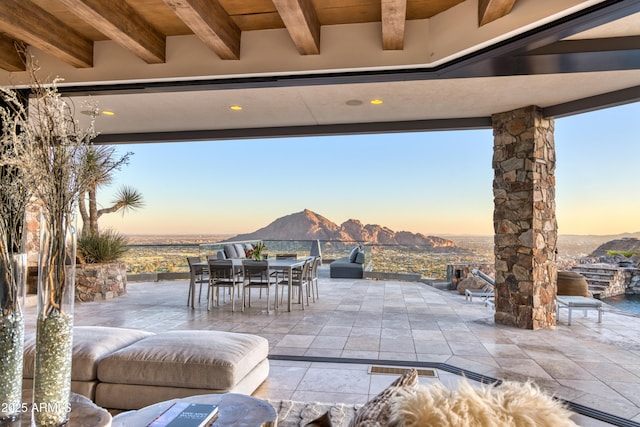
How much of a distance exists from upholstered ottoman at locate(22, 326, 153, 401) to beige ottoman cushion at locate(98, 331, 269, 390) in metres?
0.06

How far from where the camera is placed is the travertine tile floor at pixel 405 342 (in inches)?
124

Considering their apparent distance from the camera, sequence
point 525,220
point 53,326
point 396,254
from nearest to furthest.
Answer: point 53,326
point 525,220
point 396,254

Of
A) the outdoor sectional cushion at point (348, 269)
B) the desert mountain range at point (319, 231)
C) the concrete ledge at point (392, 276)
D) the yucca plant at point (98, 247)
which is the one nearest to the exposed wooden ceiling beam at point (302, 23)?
the yucca plant at point (98, 247)

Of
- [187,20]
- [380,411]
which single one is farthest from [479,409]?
[187,20]

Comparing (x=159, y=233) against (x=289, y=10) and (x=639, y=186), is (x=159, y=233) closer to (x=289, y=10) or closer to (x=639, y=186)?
(x=289, y=10)

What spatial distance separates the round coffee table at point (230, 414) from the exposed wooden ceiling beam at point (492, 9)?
276 centimetres

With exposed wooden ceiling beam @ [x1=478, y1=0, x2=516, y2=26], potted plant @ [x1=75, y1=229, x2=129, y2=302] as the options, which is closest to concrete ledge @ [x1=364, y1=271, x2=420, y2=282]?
potted plant @ [x1=75, y1=229, x2=129, y2=302]

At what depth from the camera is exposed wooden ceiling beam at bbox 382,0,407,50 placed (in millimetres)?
2654

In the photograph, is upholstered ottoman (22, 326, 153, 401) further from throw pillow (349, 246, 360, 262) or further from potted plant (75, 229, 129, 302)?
throw pillow (349, 246, 360, 262)

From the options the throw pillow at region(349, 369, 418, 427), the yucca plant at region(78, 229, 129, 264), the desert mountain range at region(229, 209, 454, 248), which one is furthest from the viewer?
the desert mountain range at region(229, 209, 454, 248)

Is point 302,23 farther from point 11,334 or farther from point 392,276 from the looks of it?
point 392,276

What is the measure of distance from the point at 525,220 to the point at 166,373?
178 inches

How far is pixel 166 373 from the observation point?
8.16 feet

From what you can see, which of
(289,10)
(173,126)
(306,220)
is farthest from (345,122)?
(306,220)
